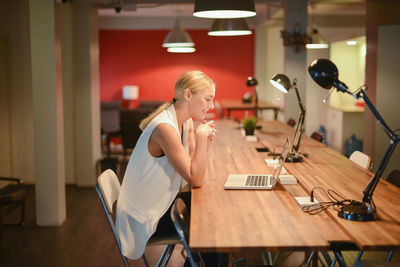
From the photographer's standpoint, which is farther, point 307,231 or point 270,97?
point 270,97

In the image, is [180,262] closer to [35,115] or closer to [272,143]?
[272,143]

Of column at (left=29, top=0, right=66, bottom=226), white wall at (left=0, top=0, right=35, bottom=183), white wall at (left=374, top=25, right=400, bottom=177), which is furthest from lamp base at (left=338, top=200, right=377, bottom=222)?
white wall at (left=0, top=0, right=35, bottom=183)

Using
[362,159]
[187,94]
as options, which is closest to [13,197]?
[187,94]

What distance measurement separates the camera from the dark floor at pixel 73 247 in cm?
430

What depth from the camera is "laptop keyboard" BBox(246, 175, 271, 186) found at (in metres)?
3.20

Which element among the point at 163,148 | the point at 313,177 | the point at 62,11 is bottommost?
the point at 313,177

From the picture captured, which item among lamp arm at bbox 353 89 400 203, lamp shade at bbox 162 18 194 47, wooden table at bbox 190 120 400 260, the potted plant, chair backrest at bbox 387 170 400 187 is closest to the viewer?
wooden table at bbox 190 120 400 260

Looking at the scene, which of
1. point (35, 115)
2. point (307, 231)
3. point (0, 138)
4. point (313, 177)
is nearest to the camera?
point (307, 231)

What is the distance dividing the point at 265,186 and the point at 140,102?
9.55m

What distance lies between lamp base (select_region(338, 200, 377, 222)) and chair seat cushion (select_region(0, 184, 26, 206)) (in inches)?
144

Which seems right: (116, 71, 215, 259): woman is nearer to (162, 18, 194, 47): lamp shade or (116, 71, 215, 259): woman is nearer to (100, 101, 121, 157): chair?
(162, 18, 194, 47): lamp shade

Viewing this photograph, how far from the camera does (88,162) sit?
23.7ft

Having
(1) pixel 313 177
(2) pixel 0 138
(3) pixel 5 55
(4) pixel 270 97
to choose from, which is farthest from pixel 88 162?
(4) pixel 270 97

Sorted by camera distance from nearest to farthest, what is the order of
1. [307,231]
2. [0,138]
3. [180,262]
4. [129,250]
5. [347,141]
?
[307,231] < [129,250] < [180,262] < [0,138] < [347,141]
